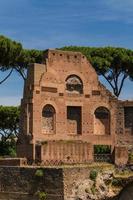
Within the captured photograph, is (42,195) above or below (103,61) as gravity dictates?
below

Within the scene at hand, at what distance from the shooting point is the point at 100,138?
44125mm

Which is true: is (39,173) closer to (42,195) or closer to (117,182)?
(42,195)

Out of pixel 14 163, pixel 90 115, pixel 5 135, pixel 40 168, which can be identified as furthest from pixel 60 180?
pixel 5 135

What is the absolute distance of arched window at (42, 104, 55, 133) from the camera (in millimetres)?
42500

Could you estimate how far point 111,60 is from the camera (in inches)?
2135

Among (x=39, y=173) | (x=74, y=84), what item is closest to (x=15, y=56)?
(x=74, y=84)

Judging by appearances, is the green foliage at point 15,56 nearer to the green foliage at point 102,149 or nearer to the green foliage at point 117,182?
the green foliage at point 102,149

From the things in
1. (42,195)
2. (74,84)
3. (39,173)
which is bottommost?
(42,195)

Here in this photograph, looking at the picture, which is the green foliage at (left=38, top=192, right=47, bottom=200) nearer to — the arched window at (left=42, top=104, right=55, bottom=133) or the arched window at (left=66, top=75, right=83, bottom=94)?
the arched window at (left=42, top=104, right=55, bottom=133)

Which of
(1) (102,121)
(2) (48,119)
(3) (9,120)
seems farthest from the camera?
(3) (9,120)

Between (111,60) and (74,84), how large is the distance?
35.2 feet

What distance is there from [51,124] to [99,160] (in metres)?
5.22

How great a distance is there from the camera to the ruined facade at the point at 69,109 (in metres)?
41.5

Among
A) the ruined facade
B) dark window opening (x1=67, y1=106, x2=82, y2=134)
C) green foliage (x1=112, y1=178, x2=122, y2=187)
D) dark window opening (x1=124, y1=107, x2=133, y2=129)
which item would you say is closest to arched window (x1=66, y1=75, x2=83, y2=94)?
the ruined facade
